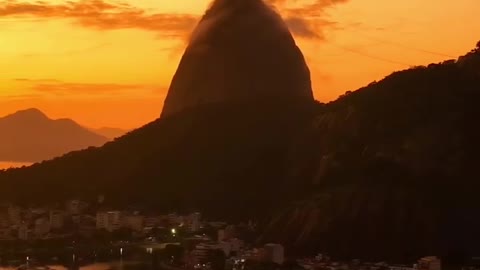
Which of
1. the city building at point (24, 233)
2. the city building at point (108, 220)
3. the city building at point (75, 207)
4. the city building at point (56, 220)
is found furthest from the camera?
the city building at point (75, 207)

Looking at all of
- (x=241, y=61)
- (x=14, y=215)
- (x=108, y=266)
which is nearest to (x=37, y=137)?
(x=241, y=61)

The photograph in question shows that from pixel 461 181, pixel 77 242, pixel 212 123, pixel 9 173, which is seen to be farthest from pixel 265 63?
pixel 461 181

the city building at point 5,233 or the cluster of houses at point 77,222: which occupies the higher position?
the cluster of houses at point 77,222

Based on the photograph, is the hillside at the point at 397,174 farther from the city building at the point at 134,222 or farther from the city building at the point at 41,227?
the city building at the point at 41,227

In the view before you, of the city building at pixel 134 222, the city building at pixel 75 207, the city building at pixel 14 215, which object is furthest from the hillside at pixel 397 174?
the city building at pixel 14 215

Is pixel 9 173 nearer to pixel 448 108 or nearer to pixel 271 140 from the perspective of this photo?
pixel 271 140

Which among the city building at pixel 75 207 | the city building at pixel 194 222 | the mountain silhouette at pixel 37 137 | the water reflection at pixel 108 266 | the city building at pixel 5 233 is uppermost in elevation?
the mountain silhouette at pixel 37 137

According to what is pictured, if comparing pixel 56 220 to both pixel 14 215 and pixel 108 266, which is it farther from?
pixel 108 266
